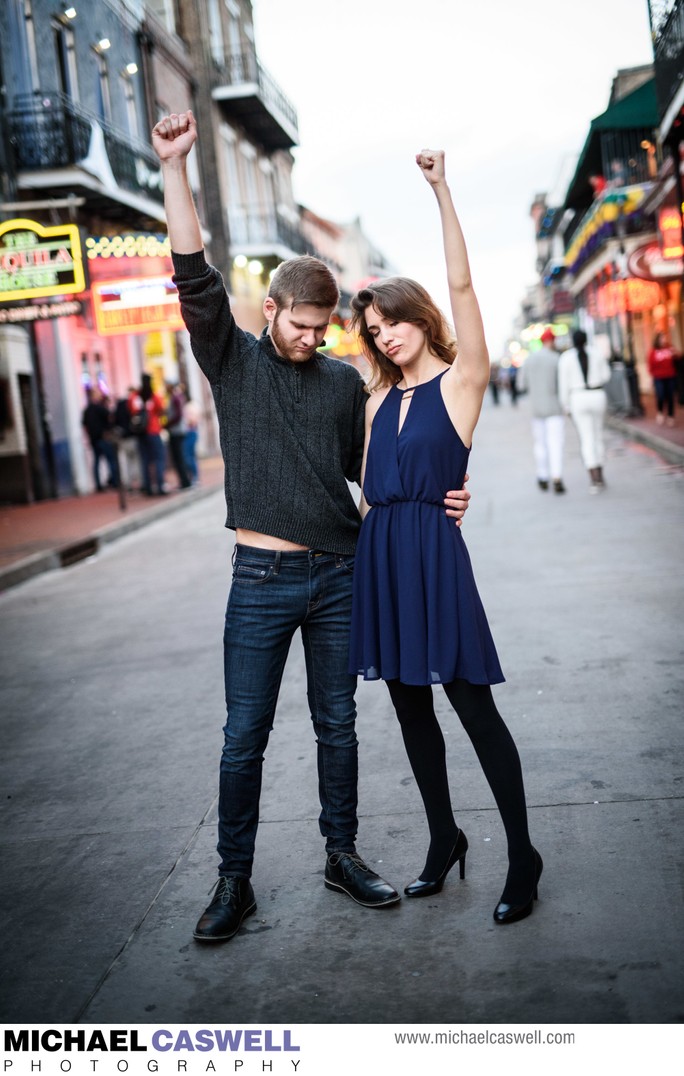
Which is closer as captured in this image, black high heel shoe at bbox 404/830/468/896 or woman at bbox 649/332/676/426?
black high heel shoe at bbox 404/830/468/896

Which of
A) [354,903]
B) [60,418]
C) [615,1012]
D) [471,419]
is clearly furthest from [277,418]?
[60,418]

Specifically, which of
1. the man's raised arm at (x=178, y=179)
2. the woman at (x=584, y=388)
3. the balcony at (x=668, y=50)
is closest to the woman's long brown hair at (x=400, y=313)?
the man's raised arm at (x=178, y=179)

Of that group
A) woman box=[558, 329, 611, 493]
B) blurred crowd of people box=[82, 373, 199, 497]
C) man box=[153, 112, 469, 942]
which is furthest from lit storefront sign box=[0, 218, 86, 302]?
man box=[153, 112, 469, 942]

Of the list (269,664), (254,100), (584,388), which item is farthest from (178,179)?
(254,100)

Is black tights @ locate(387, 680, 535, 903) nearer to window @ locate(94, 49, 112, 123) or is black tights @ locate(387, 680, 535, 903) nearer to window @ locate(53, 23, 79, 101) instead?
window @ locate(53, 23, 79, 101)

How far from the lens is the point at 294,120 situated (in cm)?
3581

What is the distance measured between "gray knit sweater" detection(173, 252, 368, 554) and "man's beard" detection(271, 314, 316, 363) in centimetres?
4

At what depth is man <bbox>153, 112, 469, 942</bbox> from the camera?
10.1 feet

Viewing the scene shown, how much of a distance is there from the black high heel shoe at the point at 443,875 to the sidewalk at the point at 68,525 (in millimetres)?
7693

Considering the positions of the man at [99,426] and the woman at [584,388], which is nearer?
the woman at [584,388]

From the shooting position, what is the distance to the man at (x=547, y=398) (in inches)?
482

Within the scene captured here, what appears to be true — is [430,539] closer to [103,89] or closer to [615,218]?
[103,89]

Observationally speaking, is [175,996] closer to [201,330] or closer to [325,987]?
[325,987]

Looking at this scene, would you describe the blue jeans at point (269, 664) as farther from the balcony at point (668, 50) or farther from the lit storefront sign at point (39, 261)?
the balcony at point (668, 50)
